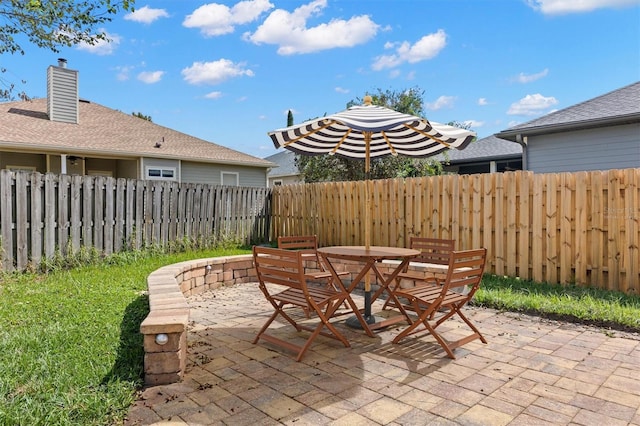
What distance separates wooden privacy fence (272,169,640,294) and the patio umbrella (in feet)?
2.69

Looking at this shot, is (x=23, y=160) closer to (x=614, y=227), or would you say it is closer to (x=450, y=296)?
(x=450, y=296)

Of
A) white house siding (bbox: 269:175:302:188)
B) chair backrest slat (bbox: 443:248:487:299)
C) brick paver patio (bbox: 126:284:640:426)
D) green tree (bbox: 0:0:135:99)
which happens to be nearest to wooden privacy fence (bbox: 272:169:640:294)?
chair backrest slat (bbox: 443:248:487:299)

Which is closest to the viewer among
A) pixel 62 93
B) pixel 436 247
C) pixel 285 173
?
pixel 436 247

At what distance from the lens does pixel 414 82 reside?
16.2 m

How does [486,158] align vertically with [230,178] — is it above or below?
above

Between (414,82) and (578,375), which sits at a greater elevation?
(414,82)

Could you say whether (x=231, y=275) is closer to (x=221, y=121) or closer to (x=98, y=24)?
(x=98, y=24)

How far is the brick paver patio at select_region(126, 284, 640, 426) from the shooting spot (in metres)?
2.43

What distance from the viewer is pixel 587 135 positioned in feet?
32.5

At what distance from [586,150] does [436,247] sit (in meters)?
7.36

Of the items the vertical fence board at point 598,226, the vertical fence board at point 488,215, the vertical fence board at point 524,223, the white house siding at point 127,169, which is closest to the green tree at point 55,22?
the vertical fence board at point 488,215

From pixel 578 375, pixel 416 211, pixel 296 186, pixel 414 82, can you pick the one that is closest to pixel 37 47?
pixel 296 186

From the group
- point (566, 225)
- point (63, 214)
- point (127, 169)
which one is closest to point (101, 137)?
point (127, 169)

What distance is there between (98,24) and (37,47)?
105cm
